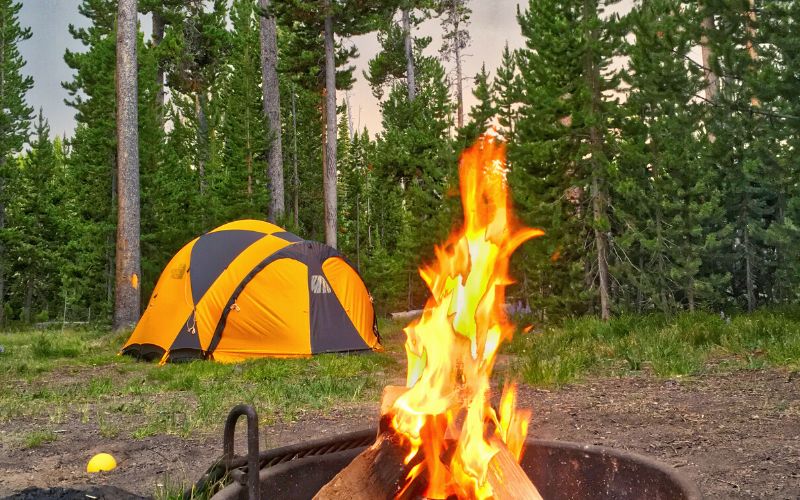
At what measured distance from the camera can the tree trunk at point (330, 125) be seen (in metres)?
19.0

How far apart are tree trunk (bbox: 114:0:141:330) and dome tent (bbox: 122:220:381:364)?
3014 millimetres

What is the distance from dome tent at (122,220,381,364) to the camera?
11633 mm

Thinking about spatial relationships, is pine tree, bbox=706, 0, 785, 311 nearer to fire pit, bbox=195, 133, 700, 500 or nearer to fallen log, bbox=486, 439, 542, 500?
fire pit, bbox=195, 133, 700, 500

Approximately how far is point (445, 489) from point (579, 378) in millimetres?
5577

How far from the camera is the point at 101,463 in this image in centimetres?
479

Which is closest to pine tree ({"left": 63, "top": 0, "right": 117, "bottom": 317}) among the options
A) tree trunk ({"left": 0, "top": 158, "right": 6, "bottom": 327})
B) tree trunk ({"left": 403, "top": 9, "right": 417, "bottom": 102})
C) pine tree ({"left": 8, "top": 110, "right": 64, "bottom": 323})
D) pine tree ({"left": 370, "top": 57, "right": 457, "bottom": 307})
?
tree trunk ({"left": 0, "top": 158, "right": 6, "bottom": 327})

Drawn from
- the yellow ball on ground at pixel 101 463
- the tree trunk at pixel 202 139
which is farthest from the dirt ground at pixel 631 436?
the tree trunk at pixel 202 139

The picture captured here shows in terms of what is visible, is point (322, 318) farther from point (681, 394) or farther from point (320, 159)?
point (320, 159)

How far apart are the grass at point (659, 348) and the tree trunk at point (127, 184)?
30.8 feet

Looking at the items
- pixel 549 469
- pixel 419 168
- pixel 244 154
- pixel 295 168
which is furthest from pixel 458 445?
pixel 295 168

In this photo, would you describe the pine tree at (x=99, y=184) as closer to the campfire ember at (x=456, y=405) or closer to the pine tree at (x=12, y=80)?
the pine tree at (x=12, y=80)

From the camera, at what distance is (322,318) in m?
12.3

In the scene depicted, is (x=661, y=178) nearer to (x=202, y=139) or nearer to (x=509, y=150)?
(x=509, y=150)

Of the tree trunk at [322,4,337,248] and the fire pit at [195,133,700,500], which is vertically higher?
the tree trunk at [322,4,337,248]
